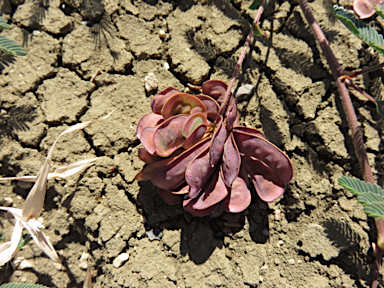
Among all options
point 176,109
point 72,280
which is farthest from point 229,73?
point 72,280

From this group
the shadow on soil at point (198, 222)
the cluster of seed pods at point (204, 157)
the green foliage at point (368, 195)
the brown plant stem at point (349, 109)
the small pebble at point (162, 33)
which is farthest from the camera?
the small pebble at point (162, 33)

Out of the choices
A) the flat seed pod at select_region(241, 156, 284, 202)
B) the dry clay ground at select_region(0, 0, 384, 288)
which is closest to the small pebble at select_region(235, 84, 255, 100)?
the dry clay ground at select_region(0, 0, 384, 288)

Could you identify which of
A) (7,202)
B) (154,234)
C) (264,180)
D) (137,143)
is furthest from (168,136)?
(7,202)

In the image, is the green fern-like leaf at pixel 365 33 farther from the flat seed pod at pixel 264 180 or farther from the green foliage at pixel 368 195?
the flat seed pod at pixel 264 180

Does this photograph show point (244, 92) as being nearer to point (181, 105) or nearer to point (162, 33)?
point (181, 105)

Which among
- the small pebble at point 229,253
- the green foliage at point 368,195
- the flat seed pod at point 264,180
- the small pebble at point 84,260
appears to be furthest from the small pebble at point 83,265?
the green foliage at point 368,195

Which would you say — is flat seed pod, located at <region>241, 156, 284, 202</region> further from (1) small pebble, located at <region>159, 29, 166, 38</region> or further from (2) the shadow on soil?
(1) small pebble, located at <region>159, 29, 166, 38</region>
